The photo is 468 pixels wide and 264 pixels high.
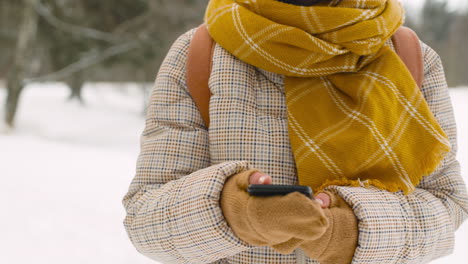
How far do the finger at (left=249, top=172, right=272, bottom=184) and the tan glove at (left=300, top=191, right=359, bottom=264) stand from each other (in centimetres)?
14

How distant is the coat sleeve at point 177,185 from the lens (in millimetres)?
725

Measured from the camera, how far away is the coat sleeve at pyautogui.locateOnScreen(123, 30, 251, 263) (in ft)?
2.38

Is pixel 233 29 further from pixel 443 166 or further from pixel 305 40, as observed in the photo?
pixel 443 166

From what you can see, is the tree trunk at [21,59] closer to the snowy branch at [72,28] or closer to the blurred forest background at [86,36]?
the blurred forest background at [86,36]

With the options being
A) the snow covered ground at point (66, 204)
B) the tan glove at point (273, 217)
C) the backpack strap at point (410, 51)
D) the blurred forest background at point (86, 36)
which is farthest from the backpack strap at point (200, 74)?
the blurred forest background at point (86, 36)

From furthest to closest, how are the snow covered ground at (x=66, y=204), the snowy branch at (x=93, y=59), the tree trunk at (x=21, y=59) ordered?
the snowy branch at (x=93, y=59), the tree trunk at (x=21, y=59), the snow covered ground at (x=66, y=204)

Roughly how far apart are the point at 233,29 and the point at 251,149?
0.90ft

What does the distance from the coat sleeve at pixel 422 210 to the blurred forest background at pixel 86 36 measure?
18.7ft

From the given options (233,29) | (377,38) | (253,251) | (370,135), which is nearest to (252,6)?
(233,29)

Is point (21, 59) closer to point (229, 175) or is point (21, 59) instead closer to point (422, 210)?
point (229, 175)

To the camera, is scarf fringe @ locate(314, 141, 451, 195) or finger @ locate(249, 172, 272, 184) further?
scarf fringe @ locate(314, 141, 451, 195)

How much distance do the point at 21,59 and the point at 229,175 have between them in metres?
6.57

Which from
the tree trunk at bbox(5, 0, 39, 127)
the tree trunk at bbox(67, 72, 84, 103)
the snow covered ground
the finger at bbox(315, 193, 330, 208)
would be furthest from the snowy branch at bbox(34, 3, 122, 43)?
the finger at bbox(315, 193, 330, 208)

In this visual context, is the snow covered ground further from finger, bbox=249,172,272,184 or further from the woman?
finger, bbox=249,172,272,184
